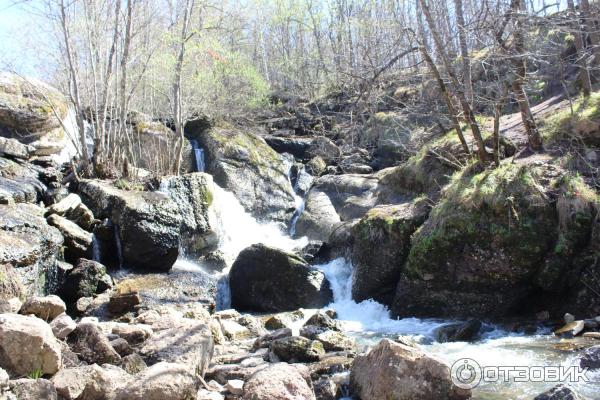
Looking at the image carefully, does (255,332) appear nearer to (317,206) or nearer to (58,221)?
(58,221)

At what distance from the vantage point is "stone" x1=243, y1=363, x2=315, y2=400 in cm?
440

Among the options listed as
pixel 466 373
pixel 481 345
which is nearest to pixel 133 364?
pixel 466 373

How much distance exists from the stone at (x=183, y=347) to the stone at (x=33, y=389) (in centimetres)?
140

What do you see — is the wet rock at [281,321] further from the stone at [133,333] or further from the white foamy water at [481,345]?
the stone at [133,333]

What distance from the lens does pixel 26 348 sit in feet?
14.4

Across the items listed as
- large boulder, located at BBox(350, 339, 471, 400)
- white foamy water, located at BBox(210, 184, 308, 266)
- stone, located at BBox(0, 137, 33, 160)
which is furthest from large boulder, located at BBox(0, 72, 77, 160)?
large boulder, located at BBox(350, 339, 471, 400)

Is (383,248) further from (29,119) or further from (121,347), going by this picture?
(29,119)

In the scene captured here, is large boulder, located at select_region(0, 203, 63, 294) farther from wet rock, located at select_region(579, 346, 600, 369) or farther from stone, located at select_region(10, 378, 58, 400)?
wet rock, located at select_region(579, 346, 600, 369)

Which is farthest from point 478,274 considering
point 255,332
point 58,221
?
point 58,221

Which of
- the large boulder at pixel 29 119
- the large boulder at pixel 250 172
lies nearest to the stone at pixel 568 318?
the large boulder at pixel 250 172

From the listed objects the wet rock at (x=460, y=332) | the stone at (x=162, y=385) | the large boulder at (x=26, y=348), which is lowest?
the wet rock at (x=460, y=332)

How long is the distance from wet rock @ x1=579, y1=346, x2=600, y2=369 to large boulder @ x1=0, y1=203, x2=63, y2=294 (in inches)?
275

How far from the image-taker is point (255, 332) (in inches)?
346

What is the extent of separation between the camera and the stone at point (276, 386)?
4.40 metres
